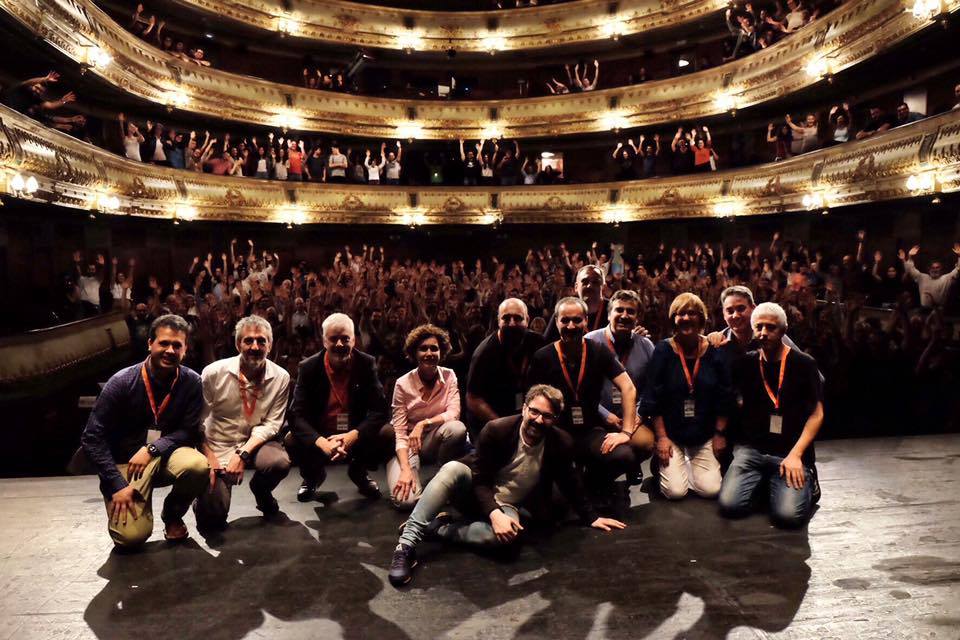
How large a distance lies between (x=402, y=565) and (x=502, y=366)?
5.32 feet

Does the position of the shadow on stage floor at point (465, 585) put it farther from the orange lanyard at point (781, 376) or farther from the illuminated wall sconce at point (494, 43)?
the illuminated wall sconce at point (494, 43)

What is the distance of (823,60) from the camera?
12.1 meters

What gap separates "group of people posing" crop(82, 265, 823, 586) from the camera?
11.0ft

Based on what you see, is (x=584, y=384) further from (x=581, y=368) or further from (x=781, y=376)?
(x=781, y=376)

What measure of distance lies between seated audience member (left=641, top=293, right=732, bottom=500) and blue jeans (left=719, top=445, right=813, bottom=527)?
0.63 feet

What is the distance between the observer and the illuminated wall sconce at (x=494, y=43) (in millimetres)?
18828

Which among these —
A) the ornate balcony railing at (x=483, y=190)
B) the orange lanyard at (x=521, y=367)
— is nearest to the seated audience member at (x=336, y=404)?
the orange lanyard at (x=521, y=367)

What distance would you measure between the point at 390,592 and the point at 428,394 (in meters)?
1.51

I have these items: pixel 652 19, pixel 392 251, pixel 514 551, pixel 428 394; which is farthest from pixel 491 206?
pixel 514 551

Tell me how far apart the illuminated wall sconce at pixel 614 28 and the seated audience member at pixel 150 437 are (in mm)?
17330

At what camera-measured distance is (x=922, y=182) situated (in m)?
9.56

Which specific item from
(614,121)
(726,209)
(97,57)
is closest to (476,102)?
(614,121)

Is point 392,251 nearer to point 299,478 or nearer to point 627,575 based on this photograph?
point 299,478

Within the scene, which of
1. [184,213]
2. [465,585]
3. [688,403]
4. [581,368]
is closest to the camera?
[465,585]
